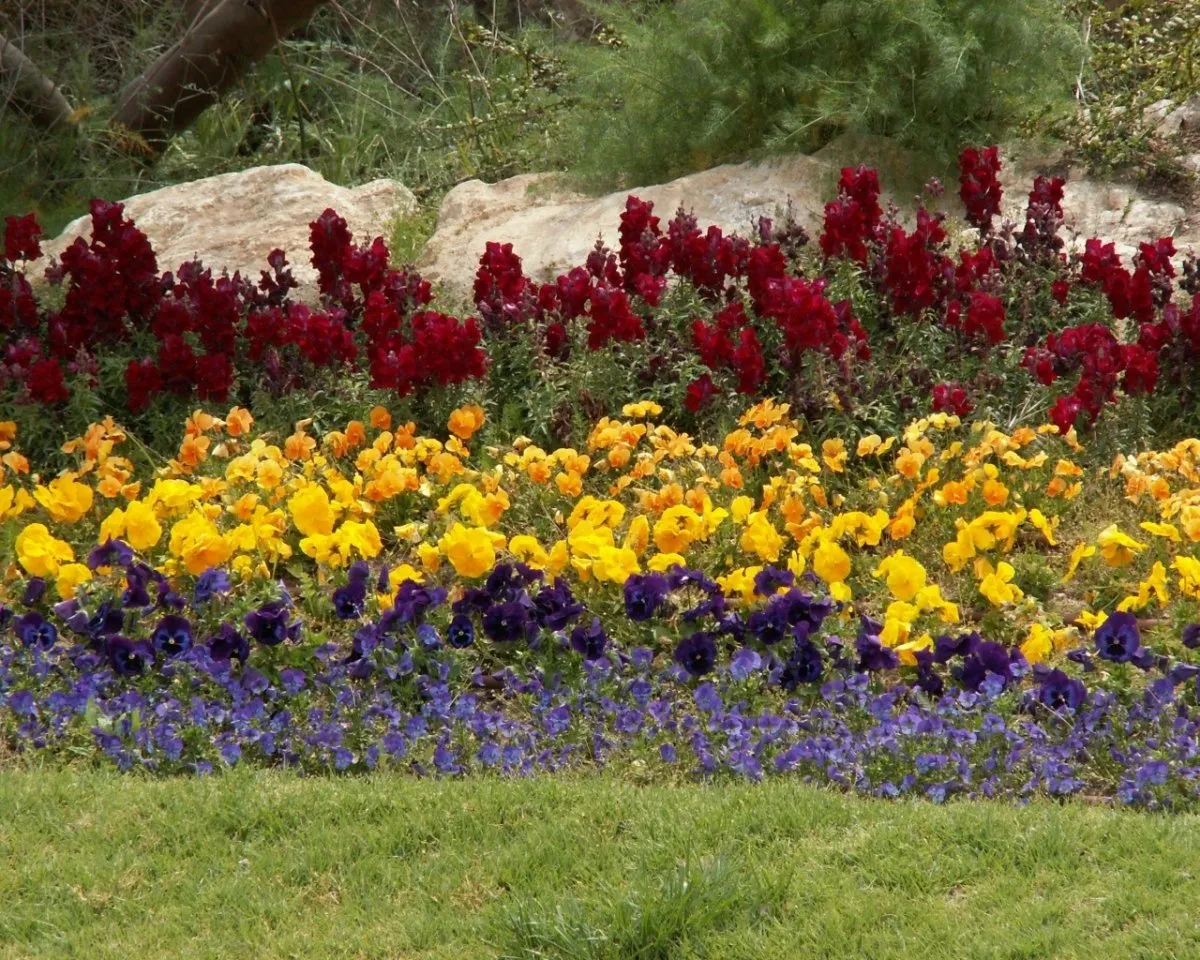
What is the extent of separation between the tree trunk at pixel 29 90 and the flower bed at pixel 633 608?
4694 millimetres

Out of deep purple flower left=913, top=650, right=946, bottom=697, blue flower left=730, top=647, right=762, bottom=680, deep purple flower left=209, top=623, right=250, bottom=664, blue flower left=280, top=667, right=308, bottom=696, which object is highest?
deep purple flower left=209, top=623, right=250, bottom=664

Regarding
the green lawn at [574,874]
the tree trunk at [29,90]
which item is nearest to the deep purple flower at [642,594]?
the green lawn at [574,874]

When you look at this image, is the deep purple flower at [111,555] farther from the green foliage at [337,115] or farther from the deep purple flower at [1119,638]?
the green foliage at [337,115]

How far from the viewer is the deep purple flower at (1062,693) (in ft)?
12.8

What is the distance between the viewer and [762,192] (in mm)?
7430

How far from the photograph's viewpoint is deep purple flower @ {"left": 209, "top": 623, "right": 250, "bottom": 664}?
4.29m

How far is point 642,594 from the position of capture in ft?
14.4

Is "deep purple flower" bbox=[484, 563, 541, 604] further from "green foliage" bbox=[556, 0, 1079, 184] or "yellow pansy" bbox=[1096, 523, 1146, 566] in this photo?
"green foliage" bbox=[556, 0, 1079, 184]

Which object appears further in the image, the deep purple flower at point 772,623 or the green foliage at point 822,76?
the green foliage at point 822,76

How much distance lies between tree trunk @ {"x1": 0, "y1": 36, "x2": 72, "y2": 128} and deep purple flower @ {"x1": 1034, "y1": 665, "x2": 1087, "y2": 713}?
727cm

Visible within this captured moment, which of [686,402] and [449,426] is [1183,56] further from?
[449,426]

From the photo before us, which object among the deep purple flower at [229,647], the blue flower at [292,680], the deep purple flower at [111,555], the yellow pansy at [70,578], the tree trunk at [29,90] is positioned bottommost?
the blue flower at [292,680]

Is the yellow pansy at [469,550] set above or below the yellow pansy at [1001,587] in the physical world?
above

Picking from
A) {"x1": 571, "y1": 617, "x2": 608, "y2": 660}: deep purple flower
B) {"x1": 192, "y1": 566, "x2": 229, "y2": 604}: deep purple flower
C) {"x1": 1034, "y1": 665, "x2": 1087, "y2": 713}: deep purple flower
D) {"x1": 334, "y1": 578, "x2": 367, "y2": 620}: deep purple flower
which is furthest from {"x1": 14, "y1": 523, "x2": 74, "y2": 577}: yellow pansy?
{"x1": 1034, "y1": 665, "x2": 1087, "y2": 713}: deep purple flower
